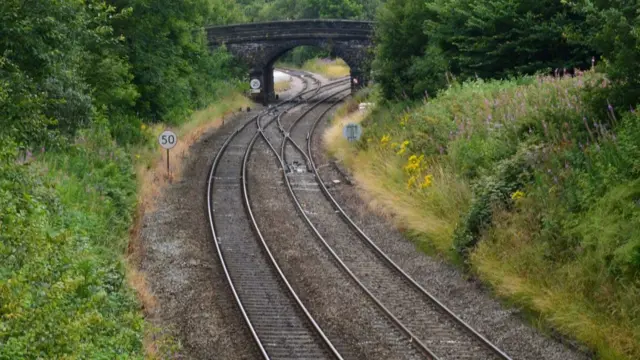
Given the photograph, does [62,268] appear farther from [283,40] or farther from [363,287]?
[283,40]

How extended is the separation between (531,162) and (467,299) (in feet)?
10.9

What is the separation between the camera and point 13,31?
14766 mm

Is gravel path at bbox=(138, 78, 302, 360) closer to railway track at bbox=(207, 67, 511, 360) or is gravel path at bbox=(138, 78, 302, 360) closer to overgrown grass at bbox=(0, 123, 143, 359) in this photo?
railway track at bbox=(207, 67, 511, 360)

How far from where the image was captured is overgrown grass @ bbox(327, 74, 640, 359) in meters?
11.5

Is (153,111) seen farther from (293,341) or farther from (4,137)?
(293,341)

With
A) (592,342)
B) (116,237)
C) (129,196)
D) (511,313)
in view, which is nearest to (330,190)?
(129,196)

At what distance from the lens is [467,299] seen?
44.6ft

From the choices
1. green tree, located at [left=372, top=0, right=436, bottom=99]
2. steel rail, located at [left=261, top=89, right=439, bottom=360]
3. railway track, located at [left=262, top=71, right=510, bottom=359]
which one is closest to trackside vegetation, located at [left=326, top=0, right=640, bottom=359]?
railway track, located at [left=262, top=71, right=510, bottom=359]

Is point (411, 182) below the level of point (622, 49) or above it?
below

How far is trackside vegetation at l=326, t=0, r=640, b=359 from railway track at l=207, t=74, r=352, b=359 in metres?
3.66

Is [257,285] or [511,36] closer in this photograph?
[257,285]

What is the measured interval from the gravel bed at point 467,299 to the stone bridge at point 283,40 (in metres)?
33.4

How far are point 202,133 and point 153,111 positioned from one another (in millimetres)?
4288

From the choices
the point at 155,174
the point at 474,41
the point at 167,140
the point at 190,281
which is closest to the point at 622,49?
the point at 190,281
